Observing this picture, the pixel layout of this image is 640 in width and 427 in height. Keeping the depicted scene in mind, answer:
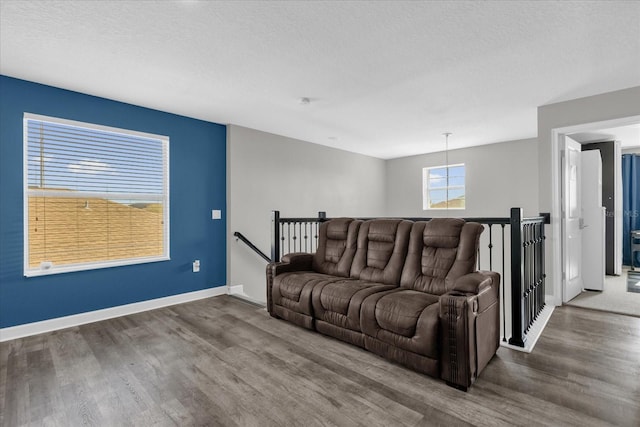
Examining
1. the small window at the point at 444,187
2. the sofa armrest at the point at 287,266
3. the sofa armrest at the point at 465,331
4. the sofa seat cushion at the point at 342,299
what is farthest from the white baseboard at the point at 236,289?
the small window at the point at 444,187

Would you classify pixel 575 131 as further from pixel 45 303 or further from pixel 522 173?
pixel 45 303

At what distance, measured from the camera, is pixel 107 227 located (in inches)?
145

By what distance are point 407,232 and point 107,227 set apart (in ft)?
11.2

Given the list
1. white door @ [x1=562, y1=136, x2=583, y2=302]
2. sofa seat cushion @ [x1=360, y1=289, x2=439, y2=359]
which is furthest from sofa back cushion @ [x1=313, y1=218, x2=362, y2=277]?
white door @ [x1=562, y1=136, x2=583, y2=302]

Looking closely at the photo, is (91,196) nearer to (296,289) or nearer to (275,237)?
(275,237)

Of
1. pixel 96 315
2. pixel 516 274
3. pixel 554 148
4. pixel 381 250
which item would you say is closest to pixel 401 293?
pixel 381 250

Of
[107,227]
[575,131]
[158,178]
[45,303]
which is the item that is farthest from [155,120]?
[575,131]

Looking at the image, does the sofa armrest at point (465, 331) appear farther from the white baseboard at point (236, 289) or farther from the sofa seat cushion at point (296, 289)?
the white baseboard at point (236, 289)

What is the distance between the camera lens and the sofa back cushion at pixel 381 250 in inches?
120

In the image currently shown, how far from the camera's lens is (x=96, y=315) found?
3.52 metres

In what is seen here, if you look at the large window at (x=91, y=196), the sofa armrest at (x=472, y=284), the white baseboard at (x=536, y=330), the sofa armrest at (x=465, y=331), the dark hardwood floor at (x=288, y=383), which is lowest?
the dark hardwood floor at (x=288, y=383)

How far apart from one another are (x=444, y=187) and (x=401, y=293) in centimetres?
522

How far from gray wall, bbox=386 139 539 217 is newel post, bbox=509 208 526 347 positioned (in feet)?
13.5

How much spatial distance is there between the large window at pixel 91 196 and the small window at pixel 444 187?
18.2ft
